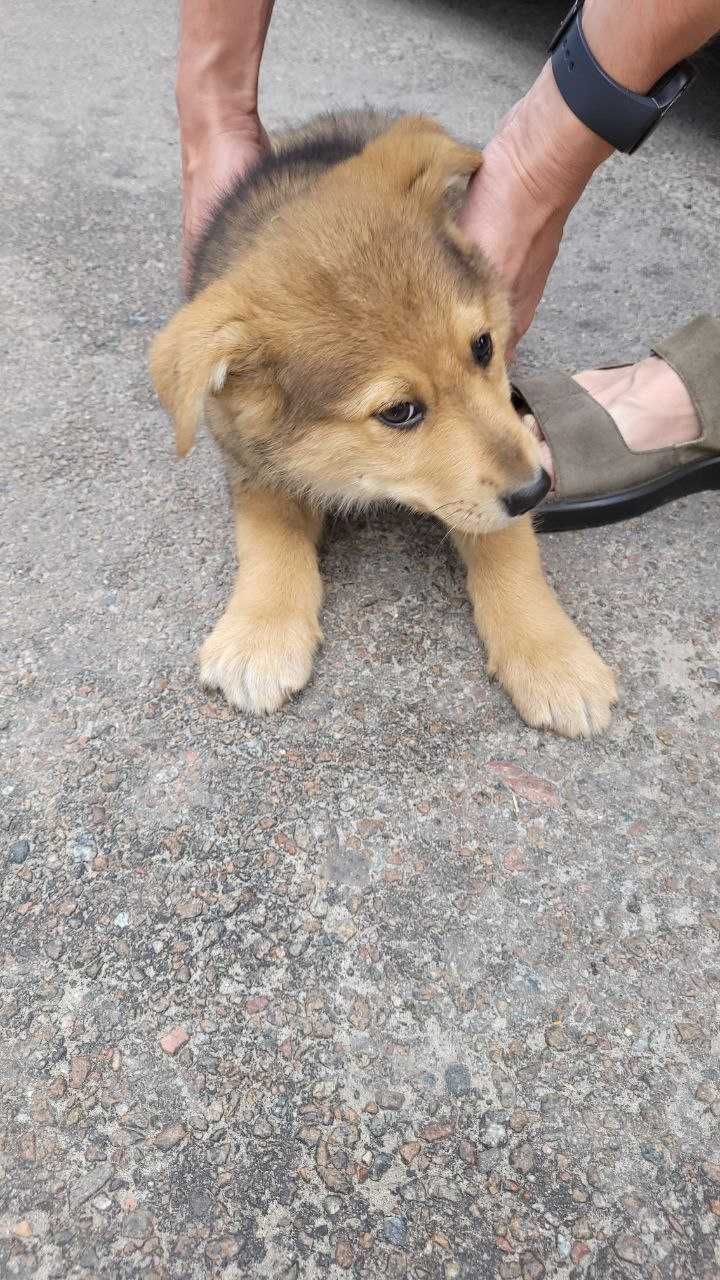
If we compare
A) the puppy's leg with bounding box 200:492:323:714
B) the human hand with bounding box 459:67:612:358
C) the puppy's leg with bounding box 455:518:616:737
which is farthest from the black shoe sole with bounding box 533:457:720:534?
the puppy's leg with bounding box 200:492:323:714

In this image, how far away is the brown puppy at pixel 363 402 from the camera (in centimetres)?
182

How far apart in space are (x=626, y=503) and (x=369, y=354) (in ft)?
2.88

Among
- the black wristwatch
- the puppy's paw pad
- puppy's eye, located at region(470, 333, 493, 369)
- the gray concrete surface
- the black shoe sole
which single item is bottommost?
the gray concrete surface

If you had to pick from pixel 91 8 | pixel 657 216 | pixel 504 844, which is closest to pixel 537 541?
pixel 504 844

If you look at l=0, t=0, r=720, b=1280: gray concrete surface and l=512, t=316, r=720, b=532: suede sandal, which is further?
l=512, t=316, r=720, b=532: suede sandal

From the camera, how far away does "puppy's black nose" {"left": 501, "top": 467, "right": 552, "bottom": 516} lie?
72.6 inches

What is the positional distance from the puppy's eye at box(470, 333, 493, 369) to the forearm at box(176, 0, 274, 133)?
1566 millimetres

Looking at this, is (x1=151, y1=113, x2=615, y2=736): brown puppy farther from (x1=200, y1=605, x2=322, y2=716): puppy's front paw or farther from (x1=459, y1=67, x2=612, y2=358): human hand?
(x1=459, y1=67, x2=612, y2=358): human hand

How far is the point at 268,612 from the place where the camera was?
204cm

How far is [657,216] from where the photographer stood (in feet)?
12.1

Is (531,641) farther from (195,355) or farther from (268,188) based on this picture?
(268,188)

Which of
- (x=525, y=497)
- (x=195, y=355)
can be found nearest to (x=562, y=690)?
(x=525, y=497)

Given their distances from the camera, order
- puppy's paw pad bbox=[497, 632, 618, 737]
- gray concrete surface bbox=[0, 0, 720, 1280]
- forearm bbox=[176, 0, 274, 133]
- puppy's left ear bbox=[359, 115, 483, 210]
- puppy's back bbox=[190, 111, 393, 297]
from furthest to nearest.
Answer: forearm bbox=[176, 0, 274, 133] → puppy's back bbox=[190, 111, 393, 297] → puppy's left ear bbox=[359, 115, 483, 210] → puppy's paw pad bbox=[497, 632, 618, 737] → gray concrete surface bbox=[0, 0, 720, 1280]

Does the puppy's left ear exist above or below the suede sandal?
above
